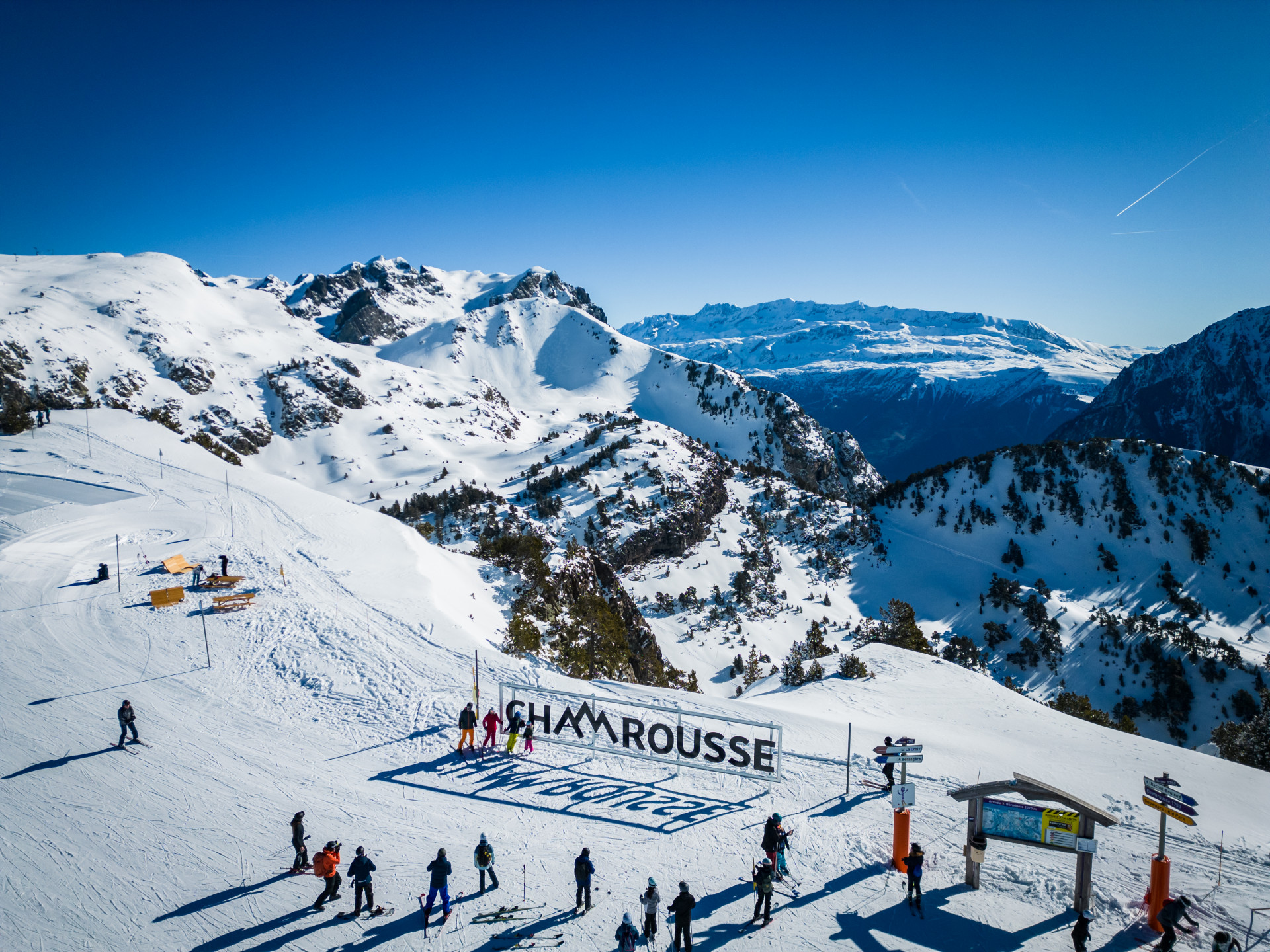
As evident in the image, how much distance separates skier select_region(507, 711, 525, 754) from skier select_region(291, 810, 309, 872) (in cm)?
607

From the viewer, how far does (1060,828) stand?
12.6 metres

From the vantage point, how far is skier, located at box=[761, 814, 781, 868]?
13.1m

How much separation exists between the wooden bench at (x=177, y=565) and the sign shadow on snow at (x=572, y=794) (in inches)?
764

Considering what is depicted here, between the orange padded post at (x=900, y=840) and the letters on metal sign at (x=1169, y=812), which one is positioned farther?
the orange padded post at (x=900, y=840)

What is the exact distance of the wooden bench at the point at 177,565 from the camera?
28.7 meters

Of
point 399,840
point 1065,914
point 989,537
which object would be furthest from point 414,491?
point 1065,914

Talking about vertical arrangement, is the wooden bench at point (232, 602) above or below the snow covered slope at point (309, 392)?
below

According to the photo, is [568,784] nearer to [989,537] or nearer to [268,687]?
[268,687]

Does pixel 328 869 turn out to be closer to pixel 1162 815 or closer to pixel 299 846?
pixel 299 846

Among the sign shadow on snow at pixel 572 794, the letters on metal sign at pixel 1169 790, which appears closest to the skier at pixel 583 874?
the sign shadow on snow at pixel 572 794

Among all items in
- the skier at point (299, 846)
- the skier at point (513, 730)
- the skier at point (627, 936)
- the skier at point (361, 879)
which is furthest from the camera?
the skier at point (513, 730)

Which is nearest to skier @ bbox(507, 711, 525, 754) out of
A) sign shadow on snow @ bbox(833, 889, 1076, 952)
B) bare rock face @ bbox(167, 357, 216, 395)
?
sign shadow on snow @ bbox(833, 889, 1076, 952)

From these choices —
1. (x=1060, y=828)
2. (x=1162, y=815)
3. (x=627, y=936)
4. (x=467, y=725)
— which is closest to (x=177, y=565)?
(x=467, y=725)

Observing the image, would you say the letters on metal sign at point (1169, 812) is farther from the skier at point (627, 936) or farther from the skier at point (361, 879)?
the skier at point (361, 879)
